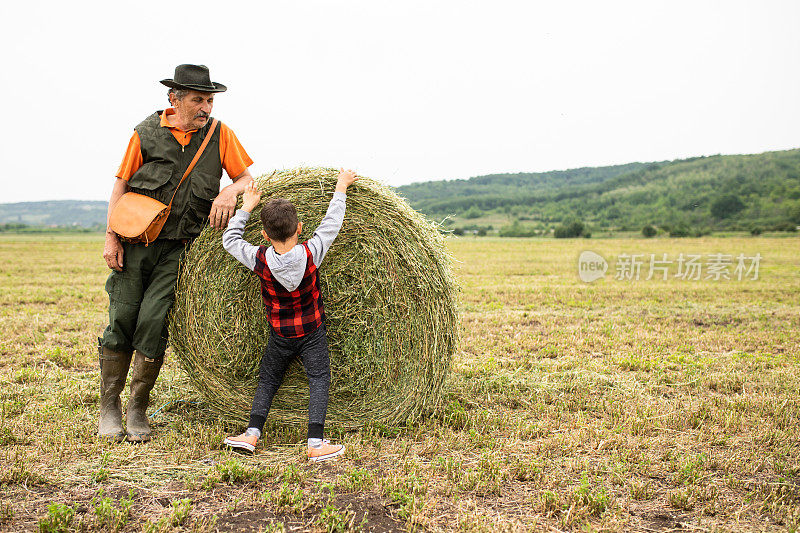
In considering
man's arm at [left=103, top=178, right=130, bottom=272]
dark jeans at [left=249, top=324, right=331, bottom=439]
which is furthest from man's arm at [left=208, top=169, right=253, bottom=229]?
dark jeans at [left=249, top=324, right=331, bottom=439]

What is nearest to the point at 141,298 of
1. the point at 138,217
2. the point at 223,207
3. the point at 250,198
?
the point at 138,217

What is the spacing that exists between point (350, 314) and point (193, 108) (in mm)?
1871

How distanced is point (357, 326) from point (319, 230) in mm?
926

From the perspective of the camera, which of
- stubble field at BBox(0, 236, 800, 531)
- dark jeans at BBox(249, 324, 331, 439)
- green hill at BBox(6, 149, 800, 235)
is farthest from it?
green hill at BBox(6, 149, 800, 235)

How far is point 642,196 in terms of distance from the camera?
97438 mm

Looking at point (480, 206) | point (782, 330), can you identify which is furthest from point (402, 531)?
point (480, 206)

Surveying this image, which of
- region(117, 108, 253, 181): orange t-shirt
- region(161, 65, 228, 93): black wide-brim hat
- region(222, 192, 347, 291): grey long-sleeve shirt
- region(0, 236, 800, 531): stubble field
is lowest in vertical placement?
region(0, 236, 800, 531): stubble field

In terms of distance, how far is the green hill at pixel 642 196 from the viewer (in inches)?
2862

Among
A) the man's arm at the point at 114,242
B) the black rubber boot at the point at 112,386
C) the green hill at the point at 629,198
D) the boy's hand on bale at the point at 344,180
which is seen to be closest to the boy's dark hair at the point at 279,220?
the boy's hand on bale at the point at 344,180

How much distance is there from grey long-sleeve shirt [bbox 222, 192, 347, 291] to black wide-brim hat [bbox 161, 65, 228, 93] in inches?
35.1

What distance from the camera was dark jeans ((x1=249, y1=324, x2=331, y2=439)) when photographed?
409cm

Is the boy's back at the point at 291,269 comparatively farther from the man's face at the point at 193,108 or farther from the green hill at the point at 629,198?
the green hill at the point at 629,198

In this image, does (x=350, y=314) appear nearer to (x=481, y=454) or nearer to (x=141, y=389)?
(x=481, y=454)

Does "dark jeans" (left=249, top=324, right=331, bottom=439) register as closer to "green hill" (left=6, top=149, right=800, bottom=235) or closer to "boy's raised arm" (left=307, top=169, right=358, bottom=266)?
"boy's raised arm" (left=307, top=169, right=358, bottom=266)
